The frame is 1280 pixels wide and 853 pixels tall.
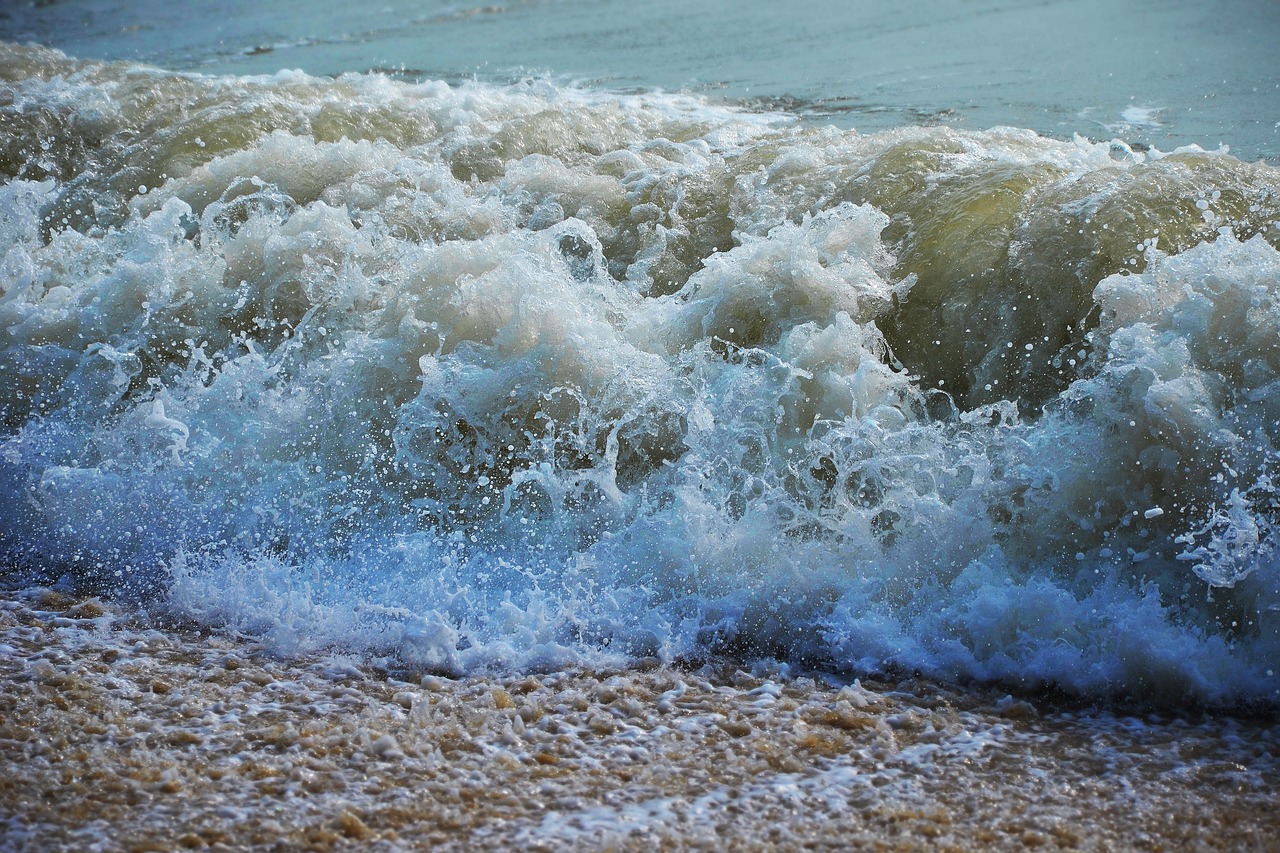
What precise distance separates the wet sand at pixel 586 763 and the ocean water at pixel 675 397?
19 cm

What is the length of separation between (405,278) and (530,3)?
9.76 m

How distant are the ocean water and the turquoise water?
2.83 feet

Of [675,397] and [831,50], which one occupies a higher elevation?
[831,50]

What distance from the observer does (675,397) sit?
4113mm

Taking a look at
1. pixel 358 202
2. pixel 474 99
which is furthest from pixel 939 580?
pixel 474 99

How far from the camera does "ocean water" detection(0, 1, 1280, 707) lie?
3402mm

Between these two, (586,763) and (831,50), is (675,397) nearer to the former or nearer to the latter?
(586,763)

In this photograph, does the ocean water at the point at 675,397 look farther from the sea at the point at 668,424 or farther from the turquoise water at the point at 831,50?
the turquoise water at the point at 831,50

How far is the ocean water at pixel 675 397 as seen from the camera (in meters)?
3.40

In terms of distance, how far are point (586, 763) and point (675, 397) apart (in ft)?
5.37

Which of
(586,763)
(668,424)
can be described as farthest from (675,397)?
(586,763)

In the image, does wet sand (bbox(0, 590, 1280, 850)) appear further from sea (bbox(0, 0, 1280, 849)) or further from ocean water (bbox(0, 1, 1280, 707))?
ocean water (bbox(0, 1, 1280, 707))

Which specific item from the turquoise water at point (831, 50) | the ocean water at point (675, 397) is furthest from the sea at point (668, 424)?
the turquoise water at point (831, 50)

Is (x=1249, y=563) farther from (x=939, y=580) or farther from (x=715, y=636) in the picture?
(x=715, y=636)
